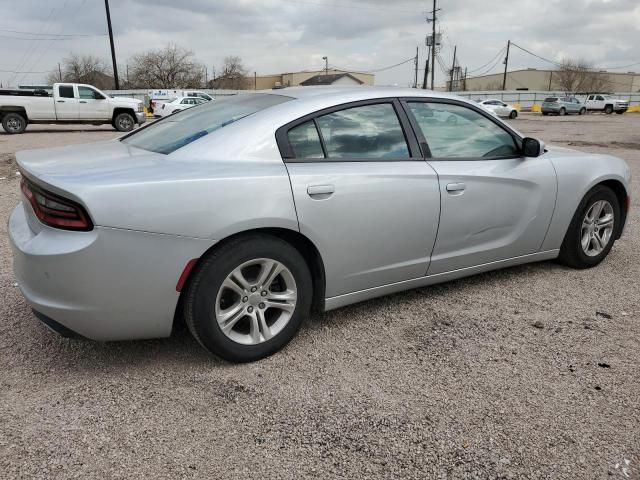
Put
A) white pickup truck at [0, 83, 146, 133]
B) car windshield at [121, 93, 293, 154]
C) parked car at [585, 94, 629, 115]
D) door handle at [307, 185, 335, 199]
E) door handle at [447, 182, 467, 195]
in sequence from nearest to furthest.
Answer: door handle at [307, 185, 335, 199]
car windshield at [121, 93, 293, 154]
door handle at [447, 182, 467, 195]
white pickup truck at [0, 83, 146, 133]
parked car at [585, 94, 629, 115]

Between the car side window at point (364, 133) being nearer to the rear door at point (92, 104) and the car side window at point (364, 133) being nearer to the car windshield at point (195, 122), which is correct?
the car windshield at point (195, 122)

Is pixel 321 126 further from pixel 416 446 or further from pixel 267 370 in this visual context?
pixel 416 446

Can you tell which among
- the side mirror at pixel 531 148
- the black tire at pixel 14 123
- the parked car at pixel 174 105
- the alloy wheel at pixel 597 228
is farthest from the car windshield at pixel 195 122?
→ the parked car at pixel 174 105

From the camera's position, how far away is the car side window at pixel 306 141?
2.88m

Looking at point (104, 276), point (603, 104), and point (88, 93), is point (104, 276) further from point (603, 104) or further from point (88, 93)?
point (603, 104)

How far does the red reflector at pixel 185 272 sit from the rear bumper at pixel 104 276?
2 centimetres

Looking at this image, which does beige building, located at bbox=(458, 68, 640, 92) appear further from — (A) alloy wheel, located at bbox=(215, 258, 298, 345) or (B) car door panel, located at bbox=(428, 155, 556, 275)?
(A) alloy wheel, located at bbox=(215, 258, 298, 345)

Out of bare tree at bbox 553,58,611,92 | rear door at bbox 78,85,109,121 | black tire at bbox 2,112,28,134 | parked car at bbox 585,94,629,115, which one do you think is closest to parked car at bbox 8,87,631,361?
black tire at bbox 2,112,28,134

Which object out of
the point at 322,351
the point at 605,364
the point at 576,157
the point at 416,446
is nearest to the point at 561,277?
the point at 576,157

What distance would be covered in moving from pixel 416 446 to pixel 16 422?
5.80 feet

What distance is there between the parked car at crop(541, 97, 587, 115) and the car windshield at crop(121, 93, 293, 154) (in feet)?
141

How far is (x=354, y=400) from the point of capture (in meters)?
2.50

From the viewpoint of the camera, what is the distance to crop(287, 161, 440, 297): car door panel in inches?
111

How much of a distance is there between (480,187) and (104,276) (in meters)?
2.40
